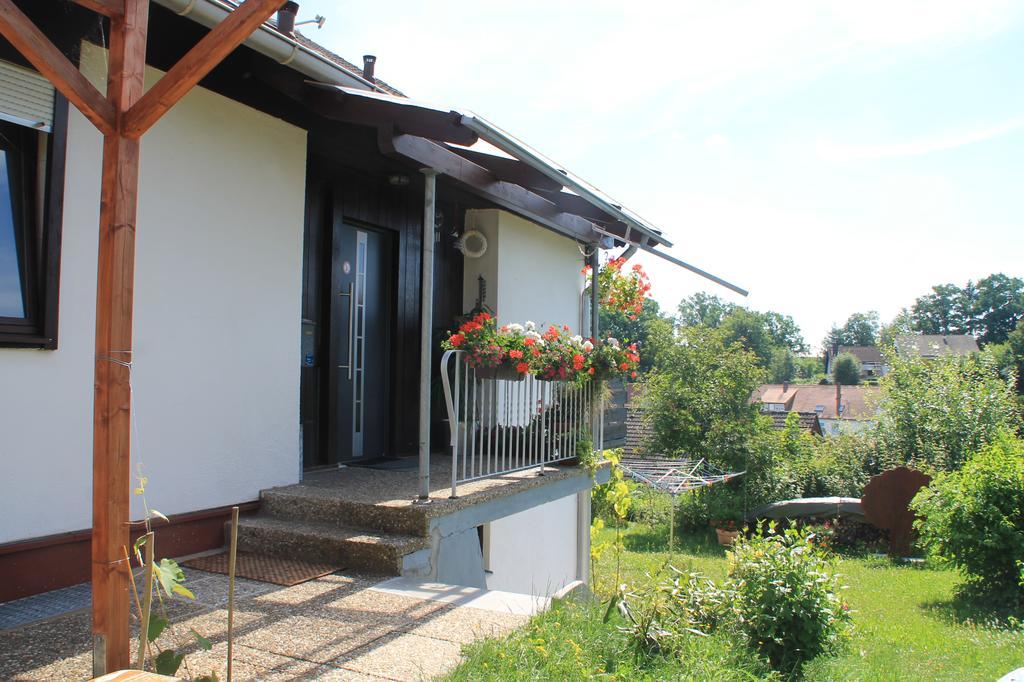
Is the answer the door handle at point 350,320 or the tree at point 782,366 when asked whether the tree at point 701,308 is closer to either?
the tree at point 782,366

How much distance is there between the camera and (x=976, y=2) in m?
4.03

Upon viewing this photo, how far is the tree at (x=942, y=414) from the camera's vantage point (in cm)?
1534

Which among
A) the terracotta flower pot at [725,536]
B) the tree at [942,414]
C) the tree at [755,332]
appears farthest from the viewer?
the tree at [755,332]

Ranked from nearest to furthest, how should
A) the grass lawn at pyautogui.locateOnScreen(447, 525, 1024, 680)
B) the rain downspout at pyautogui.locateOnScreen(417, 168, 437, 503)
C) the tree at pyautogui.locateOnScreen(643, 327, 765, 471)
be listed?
the grass lawn at pyautogui.locateOnScreen(447, 525, 1024, 680), the rain downspout at pyautogui.locateOnScreen(417, 168, 437, 503), the tree at pyautogui.locateOnScreen(643, 327, 765, 471)

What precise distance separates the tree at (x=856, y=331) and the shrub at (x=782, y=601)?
102 meters

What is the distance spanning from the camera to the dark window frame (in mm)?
3818

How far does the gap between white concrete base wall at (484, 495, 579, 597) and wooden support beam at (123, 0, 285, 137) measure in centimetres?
594

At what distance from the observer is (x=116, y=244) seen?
231 cm

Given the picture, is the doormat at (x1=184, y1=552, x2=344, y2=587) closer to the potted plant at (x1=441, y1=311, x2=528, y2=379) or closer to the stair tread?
the stair tread

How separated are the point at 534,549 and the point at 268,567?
15.3 feet

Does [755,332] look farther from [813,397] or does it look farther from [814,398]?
[814,398]

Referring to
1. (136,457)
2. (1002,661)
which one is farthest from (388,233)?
(1002,661)

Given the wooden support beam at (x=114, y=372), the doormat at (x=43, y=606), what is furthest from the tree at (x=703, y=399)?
the wooden support beam at (x=114, y=372)

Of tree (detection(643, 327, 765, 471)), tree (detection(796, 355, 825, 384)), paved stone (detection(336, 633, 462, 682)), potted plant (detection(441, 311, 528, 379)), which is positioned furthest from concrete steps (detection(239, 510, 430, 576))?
tree (detection(796, 355, 825, 384))
